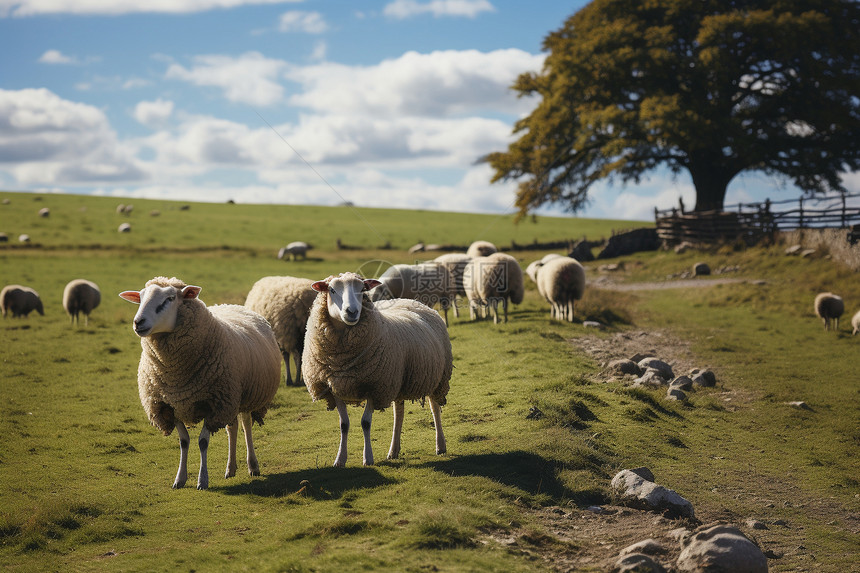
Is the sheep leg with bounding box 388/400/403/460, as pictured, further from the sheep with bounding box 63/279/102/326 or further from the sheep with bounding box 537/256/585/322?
the sheep with bounding box 63/279/102/326

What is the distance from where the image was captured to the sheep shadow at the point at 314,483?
23.1 feet

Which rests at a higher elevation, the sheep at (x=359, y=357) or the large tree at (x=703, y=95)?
the large tree at (x=703, y=95)

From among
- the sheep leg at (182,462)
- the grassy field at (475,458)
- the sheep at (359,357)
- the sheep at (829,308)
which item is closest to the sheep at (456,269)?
the grassy field at (475,458)

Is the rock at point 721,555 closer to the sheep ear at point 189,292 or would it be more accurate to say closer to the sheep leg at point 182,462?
the sheep leg at point 182,462

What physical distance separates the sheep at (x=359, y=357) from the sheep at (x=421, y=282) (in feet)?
29.7

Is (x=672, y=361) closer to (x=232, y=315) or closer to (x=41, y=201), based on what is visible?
(x=232, y=315)

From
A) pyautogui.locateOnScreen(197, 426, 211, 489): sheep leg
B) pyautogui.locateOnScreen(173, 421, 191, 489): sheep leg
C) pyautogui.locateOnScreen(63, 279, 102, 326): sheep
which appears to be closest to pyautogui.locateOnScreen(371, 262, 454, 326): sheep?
pyautogui.locateOnScreen(173, 421, 191, 489): sheep leg

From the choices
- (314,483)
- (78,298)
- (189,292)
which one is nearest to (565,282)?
(314,483)

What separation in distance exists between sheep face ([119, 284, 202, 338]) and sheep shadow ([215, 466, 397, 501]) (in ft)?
6.41

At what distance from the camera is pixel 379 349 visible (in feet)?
25.5

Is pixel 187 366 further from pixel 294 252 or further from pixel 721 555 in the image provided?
pixel 294 252

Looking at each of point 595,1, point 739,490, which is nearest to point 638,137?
point 595,1

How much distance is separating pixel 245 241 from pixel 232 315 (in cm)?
3954

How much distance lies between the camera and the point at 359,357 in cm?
769
